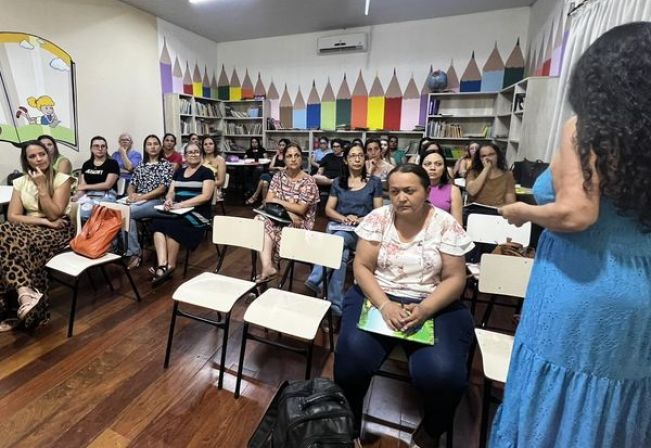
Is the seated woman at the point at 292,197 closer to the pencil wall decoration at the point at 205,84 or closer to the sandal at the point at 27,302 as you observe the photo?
the sandal at the point at 27,302

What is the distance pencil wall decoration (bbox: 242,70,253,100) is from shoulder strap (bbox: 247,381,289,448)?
23.3ft

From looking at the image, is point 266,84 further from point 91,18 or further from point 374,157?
point 374,157

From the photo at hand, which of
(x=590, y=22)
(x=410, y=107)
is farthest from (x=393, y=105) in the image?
(x=590, y=22)

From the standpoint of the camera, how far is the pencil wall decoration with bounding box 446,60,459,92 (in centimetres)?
601

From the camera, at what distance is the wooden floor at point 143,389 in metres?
1.56

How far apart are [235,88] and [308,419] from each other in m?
7.59

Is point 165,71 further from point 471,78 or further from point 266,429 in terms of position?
point 266,429

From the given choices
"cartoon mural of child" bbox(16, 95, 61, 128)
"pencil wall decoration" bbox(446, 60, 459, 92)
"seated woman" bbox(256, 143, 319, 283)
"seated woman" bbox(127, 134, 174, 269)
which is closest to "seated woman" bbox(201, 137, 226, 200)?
"seated woman" bbox(127, 134, 174, 269)

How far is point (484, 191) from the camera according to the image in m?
3.25

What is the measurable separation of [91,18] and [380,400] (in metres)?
6.00

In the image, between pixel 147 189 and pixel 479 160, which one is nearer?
pixel 479 160

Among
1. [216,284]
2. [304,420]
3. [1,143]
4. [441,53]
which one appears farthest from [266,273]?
[441,53]

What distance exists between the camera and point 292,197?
10.1 feet

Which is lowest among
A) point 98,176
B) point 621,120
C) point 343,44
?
point 98,176
